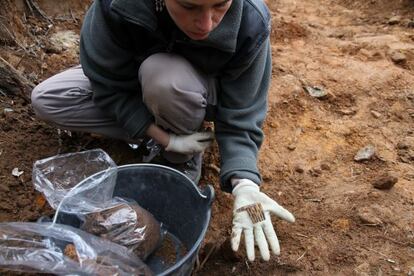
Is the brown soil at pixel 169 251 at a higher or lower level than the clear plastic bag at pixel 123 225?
lower

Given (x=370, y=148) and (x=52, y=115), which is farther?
(x=370, y=148)

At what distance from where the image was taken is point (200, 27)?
3.91 ft

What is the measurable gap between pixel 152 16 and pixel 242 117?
1.43 ft

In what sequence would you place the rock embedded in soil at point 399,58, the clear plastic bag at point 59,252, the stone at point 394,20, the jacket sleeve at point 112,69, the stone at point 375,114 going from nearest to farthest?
the clear plastic bag at point 59,252 → the jacket sleeve at point 112,69 → the stone at point 375,114 → the rock embedded in soil at point 399,58 → the stone at point 394,20

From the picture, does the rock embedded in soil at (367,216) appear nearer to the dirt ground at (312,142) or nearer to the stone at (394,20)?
the dirt ground at (312,142)

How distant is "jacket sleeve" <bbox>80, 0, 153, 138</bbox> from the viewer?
143 cm

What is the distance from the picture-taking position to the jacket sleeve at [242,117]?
146 cm

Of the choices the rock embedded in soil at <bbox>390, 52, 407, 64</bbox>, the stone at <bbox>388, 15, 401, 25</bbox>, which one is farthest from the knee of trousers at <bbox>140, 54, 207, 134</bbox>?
the stone at <bbox>388, 15, 401, 25</bbox>

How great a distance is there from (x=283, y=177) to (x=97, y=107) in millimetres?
778

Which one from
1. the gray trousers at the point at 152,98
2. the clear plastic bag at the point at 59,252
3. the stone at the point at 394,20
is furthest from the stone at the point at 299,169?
the stone at the point at 394,20

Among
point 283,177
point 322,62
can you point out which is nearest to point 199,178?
point 283,177

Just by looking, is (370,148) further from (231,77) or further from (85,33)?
(85,33)

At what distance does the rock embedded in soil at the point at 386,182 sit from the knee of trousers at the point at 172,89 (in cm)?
73

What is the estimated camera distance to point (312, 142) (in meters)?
2.08
